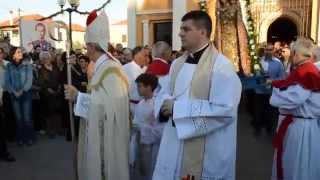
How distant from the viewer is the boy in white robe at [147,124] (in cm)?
508

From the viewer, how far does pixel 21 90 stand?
8484mm

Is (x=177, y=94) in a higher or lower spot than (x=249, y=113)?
higher

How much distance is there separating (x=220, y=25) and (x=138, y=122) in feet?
22.6

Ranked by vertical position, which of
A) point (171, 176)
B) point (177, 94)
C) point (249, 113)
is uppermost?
point (177, 94)

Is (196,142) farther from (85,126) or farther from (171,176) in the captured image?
(85,126)

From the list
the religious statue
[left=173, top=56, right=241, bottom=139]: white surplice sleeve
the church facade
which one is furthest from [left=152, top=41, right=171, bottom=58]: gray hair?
the church facade

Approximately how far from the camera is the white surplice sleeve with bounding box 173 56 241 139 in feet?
10.8

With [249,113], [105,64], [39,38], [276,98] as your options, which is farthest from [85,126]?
[39,38]

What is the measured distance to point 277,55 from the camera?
37.2 feet

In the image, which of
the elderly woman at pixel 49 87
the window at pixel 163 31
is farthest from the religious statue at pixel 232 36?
the window at pixel 163 31

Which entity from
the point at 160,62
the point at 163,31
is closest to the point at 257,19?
the point at 163,31

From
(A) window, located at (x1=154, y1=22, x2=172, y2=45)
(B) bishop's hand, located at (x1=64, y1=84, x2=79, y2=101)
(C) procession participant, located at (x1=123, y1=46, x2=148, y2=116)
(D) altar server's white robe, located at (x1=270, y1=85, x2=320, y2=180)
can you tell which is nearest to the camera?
(B) bishop's hand, located at (x1=64, y1=84, x2=79, y2=101)

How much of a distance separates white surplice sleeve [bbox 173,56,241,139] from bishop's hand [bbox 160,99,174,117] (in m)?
0.04

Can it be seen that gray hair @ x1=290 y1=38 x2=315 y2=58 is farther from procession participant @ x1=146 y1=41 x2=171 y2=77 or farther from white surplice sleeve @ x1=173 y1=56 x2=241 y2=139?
procession participant @ x1=146 y1=41 x2=171 y2=77
